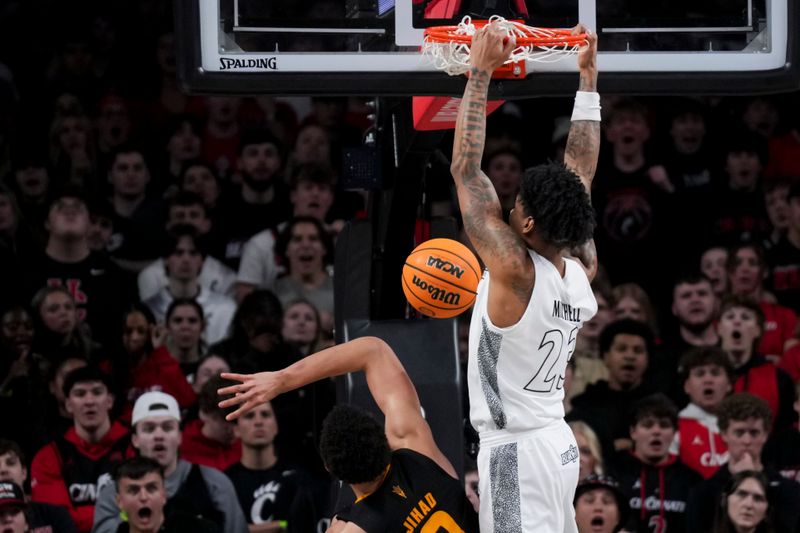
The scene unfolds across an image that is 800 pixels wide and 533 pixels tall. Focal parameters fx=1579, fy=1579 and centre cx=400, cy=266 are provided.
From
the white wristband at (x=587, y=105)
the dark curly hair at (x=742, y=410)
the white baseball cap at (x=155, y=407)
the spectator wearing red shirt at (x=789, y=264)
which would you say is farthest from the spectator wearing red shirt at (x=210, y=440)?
the spectator wearing red shirt at (x=789, y=264)

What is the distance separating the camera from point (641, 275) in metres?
10.3

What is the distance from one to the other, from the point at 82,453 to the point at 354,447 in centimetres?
313

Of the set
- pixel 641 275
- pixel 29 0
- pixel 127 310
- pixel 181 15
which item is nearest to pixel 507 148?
pixel 641 275

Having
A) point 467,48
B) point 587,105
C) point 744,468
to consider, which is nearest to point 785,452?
point 744,468

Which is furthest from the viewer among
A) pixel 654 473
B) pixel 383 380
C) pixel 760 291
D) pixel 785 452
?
pixel 760 291

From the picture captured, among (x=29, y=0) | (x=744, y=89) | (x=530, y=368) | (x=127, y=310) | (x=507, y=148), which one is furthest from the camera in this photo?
(x=29, y=0)

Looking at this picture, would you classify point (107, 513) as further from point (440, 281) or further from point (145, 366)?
point (440, 281)

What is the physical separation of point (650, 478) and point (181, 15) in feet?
12.7

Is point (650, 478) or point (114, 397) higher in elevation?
point (114, 397)

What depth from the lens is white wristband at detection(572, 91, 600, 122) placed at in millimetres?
5664

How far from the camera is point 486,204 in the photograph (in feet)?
17.4

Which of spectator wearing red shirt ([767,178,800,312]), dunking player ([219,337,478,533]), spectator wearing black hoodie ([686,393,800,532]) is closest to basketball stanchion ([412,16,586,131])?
dunking player ([219,337,478,533])

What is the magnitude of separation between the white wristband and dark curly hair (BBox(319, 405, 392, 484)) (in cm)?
133

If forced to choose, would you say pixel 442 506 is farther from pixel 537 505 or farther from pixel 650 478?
pixel 650 478
